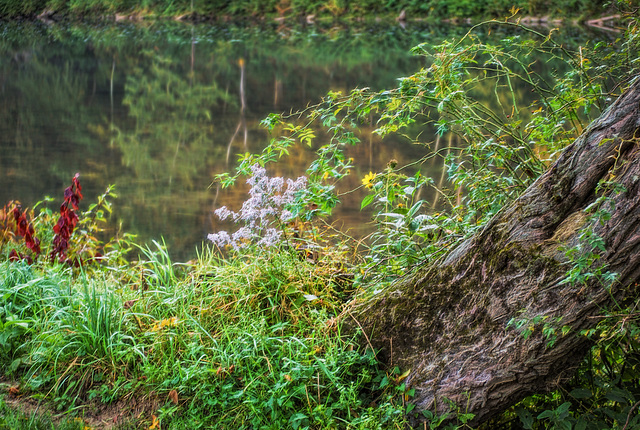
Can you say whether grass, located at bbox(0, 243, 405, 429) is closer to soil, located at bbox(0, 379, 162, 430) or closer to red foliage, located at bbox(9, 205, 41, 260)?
soil, located at bbox(0, 379, 162, 430)

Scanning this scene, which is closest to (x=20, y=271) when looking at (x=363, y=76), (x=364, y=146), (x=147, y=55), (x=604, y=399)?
(x=604, y=399)

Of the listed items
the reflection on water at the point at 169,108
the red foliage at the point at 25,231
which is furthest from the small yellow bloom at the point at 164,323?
the reflection on water at the point at 169,108

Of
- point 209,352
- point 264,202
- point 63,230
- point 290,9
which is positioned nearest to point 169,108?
point 63,230

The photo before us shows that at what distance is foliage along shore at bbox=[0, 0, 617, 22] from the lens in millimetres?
23844

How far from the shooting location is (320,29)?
25.5 meters

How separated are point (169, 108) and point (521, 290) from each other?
412 inches

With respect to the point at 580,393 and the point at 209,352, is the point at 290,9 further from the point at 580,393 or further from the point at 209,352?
the point at 580,393

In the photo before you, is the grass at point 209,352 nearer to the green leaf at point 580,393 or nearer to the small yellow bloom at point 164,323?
the small yellow bloom at point 164,323

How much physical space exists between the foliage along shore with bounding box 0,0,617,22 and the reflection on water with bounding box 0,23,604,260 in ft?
8.86

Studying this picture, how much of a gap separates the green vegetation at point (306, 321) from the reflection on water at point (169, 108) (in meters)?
2.39

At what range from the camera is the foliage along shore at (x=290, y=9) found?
2384 centimetres

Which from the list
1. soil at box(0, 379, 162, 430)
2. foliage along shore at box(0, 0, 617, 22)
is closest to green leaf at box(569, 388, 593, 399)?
soil at box(0, 379, 162, 430)

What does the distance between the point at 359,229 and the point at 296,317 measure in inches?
114

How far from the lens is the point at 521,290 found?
99.6 inches
